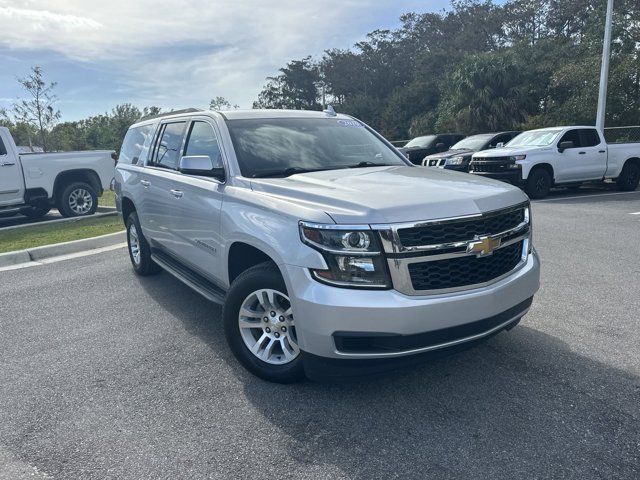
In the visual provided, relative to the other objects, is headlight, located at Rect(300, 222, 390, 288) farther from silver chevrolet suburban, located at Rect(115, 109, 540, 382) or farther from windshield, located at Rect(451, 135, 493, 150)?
windshield, located at Rect(451, 135, 493, 150)

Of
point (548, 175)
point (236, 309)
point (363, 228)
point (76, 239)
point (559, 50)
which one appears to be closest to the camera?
point (363, 228)

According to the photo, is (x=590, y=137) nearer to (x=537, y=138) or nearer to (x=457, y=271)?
(x=537, y=138)

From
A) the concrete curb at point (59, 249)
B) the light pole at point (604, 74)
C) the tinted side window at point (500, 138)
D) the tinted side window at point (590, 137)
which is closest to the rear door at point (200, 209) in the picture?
the concrete curb at point (59, 249)

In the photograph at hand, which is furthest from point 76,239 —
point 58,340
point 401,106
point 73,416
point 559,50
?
point 401,106

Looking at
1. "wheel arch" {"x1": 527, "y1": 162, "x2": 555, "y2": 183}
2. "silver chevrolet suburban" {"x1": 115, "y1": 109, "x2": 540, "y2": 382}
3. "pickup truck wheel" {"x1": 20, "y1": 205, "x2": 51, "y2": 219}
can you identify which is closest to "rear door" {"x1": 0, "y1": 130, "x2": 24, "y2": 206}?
"pickup truck wheel" {"x1": 20, "y1": 205, "x2": 51, "y2": 219}

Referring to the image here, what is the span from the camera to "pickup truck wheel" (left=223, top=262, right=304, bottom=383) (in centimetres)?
349

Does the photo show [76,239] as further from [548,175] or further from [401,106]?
[401,106]

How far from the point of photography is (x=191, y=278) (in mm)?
4855

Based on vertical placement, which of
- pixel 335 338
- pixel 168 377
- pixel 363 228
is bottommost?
pixel 168 377

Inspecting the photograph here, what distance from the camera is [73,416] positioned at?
3357mm

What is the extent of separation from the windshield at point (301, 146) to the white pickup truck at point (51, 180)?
29.3 ft

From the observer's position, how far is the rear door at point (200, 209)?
4.22 m

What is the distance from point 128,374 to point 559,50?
1334 inches

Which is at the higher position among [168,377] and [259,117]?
[259,117]
